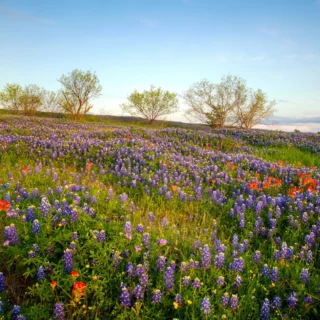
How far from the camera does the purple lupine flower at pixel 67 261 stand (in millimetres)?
3879

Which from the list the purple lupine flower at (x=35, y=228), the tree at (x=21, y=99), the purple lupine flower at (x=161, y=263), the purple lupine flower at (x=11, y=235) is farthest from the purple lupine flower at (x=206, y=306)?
the tree at (x=21, y=99)

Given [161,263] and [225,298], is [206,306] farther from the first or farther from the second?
[161,263]

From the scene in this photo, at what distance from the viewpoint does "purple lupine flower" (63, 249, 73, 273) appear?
3879mm

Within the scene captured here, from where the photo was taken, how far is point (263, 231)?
6062 millimetres

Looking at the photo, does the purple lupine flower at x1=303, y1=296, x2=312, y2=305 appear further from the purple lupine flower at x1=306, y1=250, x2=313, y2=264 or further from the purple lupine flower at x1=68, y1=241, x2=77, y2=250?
the purple lupine flower at x1=68, y1=241, x2=77, y2=250

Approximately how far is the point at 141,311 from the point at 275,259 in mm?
2438

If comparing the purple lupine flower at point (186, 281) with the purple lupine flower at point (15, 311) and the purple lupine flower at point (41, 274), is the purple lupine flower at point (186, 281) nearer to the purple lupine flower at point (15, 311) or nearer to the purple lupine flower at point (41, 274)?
the purple lupine flower at point (41, 274)

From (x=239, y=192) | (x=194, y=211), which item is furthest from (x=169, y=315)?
(x=239, y=192)

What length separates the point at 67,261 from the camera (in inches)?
153

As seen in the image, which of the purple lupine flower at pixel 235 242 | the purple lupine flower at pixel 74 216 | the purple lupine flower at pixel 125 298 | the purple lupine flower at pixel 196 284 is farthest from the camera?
the purple lupine flower at pixel 235 242

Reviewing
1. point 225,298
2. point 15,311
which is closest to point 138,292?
point 225,298

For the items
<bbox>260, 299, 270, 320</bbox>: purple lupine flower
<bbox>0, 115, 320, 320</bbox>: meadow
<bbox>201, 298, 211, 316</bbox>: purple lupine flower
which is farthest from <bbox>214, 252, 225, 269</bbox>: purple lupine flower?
<bbox>201, 298, 211, 316</bbox>: purple lupine flower

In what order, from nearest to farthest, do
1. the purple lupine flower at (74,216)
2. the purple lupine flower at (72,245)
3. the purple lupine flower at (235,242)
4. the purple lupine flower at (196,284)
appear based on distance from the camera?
1. the purple lupine flower at (196,284)
2. the purple lupine flower at (72,245)
3. the purple lupine flower at (74,216)
4. the purple lupine flower at (235,242)

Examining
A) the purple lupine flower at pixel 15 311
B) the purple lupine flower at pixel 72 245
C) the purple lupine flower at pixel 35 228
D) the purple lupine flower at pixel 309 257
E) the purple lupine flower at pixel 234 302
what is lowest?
the purple lupine flower at pixel 15 311
